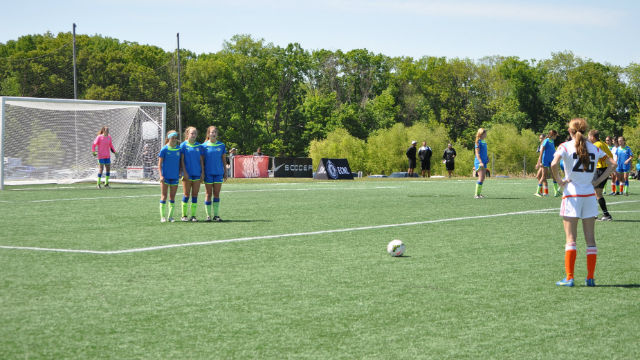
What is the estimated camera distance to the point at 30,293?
7039mm

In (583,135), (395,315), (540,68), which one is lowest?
(395,315)

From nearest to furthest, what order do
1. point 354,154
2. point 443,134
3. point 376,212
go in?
point 376,212
point 354,154
point 443,134

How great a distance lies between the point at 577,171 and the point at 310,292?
122 inches

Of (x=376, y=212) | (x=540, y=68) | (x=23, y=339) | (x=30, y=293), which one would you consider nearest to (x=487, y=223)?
(x=376, y=212)

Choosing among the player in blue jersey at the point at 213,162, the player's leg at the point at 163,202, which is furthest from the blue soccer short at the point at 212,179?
the player's leg at the point at 163,202

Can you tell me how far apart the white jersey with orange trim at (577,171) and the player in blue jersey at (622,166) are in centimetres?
1890

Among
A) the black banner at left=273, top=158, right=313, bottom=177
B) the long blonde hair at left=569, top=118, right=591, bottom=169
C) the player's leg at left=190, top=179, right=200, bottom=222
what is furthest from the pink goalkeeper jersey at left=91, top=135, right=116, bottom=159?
the long blonde hair at left=569, top=118, right=591, bottom=169

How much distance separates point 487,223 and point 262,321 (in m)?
9.04

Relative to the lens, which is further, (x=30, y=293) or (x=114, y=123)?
(x=114, y=123)

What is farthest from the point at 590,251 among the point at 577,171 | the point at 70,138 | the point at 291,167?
the point at 291,167

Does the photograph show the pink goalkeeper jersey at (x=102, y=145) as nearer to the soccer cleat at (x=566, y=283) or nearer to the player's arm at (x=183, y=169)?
the player's arm at (x=183, y=169)

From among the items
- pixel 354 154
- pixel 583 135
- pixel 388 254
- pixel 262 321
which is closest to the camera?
pixel 262 321

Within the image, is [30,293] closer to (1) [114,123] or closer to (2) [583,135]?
(2) [583,135]

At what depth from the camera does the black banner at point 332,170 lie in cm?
4022
